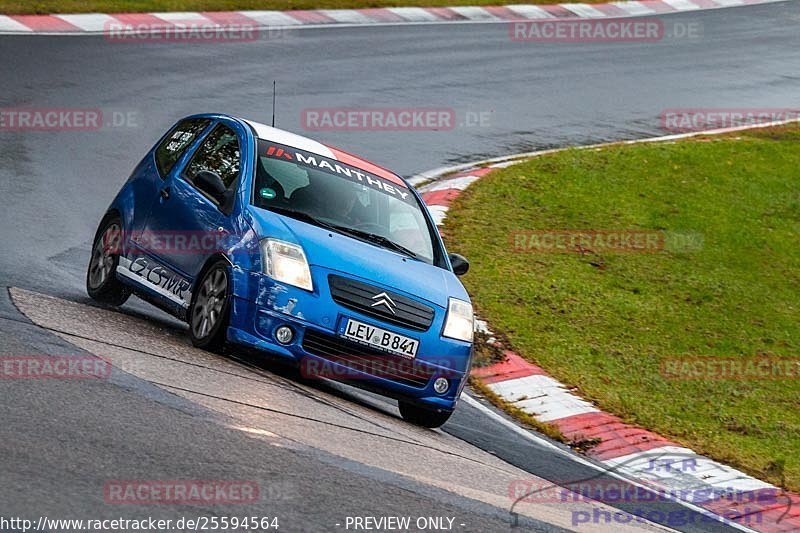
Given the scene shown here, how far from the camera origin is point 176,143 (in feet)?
33.4

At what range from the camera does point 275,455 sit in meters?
6.38

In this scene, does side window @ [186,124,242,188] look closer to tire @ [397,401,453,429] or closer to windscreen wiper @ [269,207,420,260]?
windscreen wiper @ [269,207,420,260]

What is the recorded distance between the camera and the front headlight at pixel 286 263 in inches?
322

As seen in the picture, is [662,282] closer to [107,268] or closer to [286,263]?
[107,268]

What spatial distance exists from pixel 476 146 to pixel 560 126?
215 centimetres

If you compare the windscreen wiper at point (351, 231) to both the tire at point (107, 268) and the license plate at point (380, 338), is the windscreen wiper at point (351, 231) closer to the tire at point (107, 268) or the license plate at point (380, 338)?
the license plate at point (380, 338)

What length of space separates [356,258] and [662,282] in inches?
226

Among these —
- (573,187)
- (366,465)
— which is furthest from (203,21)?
(366,465)

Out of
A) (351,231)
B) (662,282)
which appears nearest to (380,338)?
(351,231)

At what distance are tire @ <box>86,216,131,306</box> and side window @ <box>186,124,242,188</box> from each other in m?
0.82

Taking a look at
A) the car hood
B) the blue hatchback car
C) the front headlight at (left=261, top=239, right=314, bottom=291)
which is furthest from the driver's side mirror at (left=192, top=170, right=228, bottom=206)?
the front headlight at (left=261, top=239, right=314, bottom=291)

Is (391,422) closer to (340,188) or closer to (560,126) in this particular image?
(340,188)

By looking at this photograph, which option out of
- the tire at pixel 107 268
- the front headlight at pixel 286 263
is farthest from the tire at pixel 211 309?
the tire at pixel 107 268

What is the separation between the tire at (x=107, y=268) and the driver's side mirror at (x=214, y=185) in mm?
1124
